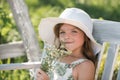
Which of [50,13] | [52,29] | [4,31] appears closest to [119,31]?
[52,29]

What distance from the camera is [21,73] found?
4914 millimetres

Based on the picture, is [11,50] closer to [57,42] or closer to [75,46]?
[57,42]

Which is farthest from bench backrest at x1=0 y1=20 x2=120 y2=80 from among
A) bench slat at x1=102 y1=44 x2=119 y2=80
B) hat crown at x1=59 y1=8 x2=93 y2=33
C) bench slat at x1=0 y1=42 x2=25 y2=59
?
bench slat at x1=0 y1=42 x2=25 y2=59

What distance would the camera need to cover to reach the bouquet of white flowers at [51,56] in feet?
12.2

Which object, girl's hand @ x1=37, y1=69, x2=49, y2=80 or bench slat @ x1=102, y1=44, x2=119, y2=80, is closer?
bench slat @ x1=102, y1=44, x2=119, y2=80

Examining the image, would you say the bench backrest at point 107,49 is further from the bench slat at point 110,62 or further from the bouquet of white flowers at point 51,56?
the bouquet of white flowers at point 51,56

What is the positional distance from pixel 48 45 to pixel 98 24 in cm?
41

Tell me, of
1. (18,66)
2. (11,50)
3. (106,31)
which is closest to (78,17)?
(106,31)

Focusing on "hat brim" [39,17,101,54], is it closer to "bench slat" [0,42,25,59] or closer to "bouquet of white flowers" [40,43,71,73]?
"bouquet of white flowers" [40,43,71,73]

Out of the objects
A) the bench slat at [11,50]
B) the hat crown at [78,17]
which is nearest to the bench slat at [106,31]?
the hat crown at [78,17]

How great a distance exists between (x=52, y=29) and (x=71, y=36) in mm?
266

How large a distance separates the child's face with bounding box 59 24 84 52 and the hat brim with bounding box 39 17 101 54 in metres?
0.05

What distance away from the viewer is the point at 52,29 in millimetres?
3859

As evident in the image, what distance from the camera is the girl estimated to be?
3.62 meters
